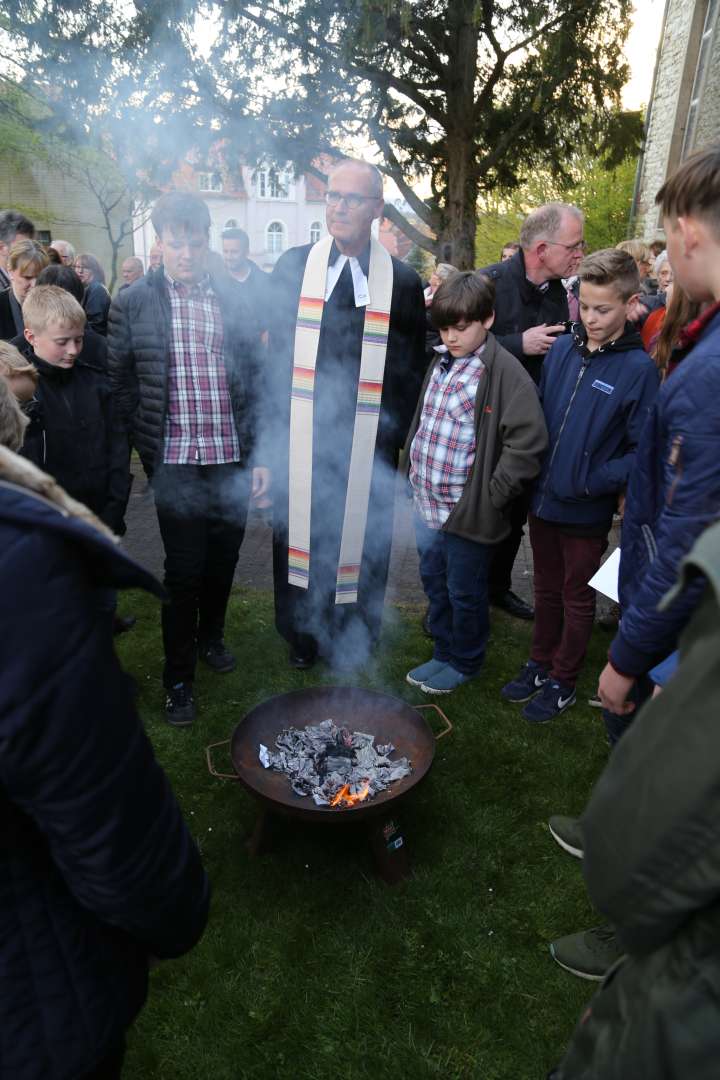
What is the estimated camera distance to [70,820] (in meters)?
1.07

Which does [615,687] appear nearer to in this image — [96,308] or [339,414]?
[339,414]

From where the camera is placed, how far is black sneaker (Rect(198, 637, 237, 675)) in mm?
4238

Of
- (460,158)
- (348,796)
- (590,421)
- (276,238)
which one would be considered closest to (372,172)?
(590,421)

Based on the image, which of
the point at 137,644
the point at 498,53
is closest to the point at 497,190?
the point at 498,53

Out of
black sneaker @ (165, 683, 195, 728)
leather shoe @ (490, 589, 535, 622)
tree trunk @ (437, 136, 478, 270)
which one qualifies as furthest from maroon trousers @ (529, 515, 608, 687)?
tree trunk @ (437, 136, 478, 270)

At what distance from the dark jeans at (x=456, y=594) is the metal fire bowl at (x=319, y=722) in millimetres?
910

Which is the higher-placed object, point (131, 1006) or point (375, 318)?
point (375, 318)

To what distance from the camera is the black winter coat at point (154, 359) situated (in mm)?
3496

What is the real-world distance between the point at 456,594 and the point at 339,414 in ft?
3.84

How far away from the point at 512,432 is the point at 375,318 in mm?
974

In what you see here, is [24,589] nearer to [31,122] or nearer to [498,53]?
[31,122]

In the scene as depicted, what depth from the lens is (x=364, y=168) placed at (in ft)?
11.4

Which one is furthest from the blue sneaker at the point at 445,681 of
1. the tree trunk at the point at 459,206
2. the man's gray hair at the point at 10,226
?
the tree trunk at the point at 459,206

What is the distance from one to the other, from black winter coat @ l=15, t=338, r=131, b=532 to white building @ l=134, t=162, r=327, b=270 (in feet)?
11.0
